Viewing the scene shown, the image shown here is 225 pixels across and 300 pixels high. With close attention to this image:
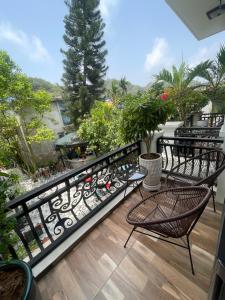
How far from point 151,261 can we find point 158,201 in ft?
1.81

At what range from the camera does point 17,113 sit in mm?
7234

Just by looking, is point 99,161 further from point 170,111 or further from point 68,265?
point 170,111

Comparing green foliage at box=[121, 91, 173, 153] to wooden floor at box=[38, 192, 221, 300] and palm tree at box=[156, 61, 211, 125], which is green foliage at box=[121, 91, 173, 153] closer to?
wooden floor at box=[38, 192, 221, 300]

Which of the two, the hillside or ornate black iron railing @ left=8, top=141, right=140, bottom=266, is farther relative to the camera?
the hillside

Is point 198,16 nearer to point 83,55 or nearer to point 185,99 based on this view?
point 185,99

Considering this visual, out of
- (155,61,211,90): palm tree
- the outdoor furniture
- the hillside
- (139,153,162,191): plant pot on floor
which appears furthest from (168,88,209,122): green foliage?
the hillside

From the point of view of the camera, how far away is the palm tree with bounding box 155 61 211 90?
4.18 m

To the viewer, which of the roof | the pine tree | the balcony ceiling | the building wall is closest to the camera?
the balcony ceiling

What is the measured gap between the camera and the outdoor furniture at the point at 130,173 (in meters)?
2.07

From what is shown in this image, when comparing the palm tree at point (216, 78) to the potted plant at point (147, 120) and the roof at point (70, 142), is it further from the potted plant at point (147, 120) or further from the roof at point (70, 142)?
the roof at point (70, 142)

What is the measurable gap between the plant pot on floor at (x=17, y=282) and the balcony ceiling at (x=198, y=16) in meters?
3.27

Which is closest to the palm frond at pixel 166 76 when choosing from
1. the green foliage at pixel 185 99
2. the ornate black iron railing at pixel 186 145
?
the green foliage at pixel 185 99

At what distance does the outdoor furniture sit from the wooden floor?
0.70m

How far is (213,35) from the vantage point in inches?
110
